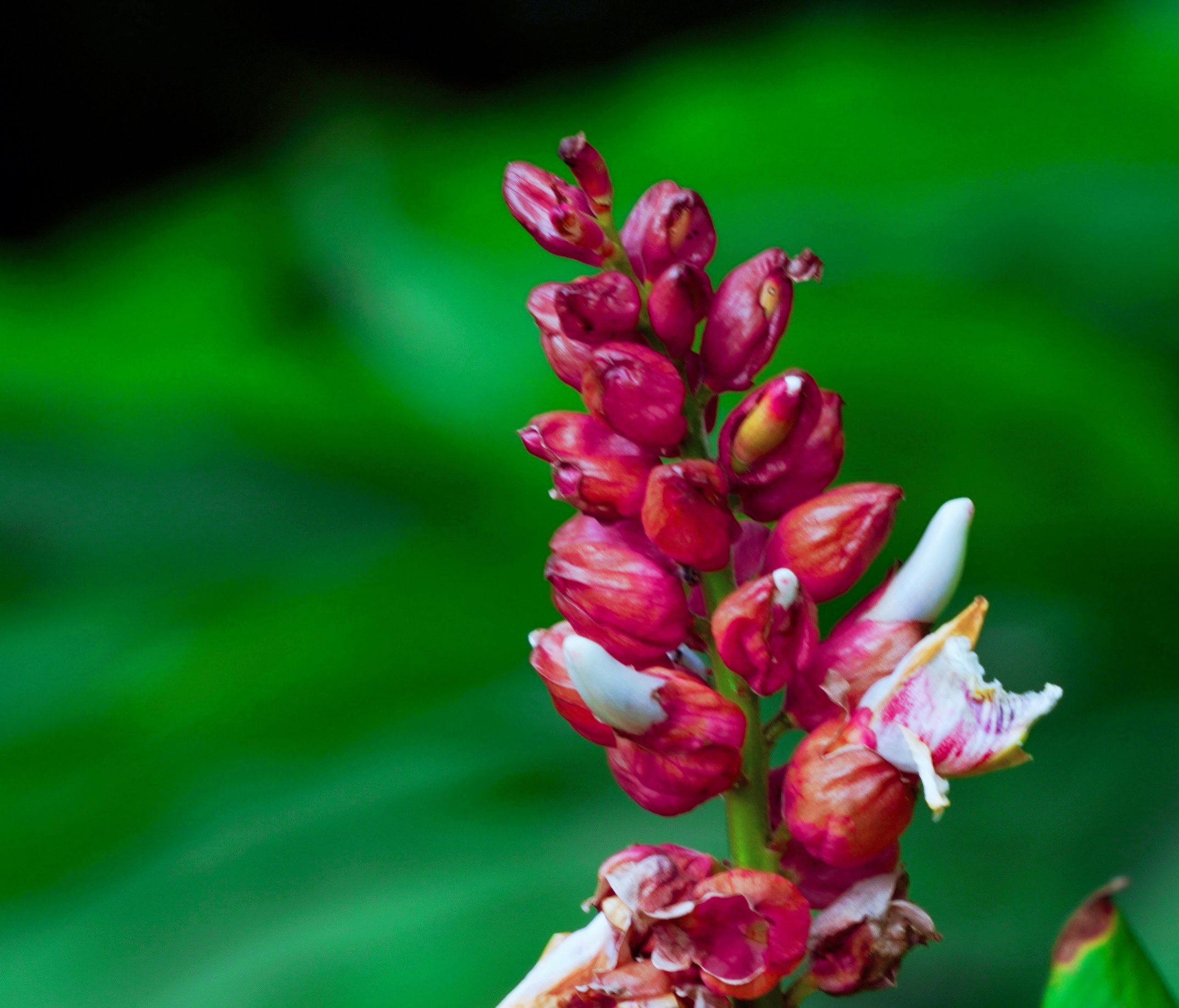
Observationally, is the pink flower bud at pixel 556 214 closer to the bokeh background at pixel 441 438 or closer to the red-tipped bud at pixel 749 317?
the red-tipped bud at pixel 749 317

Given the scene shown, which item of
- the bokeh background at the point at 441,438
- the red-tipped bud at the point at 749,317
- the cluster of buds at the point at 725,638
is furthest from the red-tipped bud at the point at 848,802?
the bokeh background at the point at 441,438

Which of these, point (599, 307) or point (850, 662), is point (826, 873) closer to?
point (850, 662)

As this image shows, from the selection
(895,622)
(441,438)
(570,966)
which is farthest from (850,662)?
(441,438)

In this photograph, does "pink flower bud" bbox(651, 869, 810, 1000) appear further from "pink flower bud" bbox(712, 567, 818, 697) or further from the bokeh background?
the bokeh background

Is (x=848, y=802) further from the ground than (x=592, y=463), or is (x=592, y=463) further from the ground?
(x=592, y=463)

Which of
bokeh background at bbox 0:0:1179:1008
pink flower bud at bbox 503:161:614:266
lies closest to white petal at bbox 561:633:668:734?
pink flower bud at bbox 503:161:614:266

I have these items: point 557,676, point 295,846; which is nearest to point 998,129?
point 295,846
